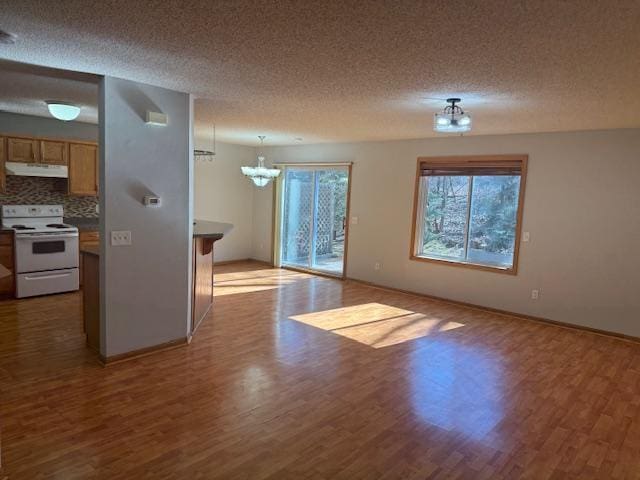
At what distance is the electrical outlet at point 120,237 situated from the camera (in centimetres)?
353

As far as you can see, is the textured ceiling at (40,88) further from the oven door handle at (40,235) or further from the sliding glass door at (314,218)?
the sliding glass door at (314,218)

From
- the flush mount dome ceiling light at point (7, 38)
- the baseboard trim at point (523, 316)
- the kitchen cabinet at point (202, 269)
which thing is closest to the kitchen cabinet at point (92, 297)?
the kitchen cabinet at point (202, 269)

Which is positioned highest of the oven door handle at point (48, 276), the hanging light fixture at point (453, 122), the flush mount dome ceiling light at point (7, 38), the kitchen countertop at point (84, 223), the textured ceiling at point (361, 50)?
the textured ceiling at point (361, 50)

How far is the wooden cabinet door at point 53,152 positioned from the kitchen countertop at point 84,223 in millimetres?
839

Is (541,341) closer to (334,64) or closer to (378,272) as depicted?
(378,272)

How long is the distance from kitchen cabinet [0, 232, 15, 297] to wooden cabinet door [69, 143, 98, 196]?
1.00 metres

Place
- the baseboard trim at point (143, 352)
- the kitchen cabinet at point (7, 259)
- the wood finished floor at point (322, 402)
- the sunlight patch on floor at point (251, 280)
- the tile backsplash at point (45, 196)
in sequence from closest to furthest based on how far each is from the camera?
the wood finished floor at point (322, 402)
the baseboard trim at point (143, 352)
the kitchen cabinet at point (7, 259)
the tile backsplash at point (45, 196)
the sunlight patch on floor at point (251, 280)

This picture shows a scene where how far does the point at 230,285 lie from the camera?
664cm

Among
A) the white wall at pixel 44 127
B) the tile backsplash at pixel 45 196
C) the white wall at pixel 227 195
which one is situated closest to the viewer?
the white wall at pixel 44 127

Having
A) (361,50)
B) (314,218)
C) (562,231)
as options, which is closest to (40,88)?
(361,50)

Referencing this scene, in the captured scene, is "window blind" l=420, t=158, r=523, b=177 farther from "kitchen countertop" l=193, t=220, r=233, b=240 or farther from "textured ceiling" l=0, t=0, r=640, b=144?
"kitchen countertop" l=193, t=220, r=233, b=240

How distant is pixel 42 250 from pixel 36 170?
1.04 metres

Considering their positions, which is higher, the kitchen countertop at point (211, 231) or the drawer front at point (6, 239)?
the kitchen countertop at point (211, 231)

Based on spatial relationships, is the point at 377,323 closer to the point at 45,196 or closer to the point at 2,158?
the point at 45,196
